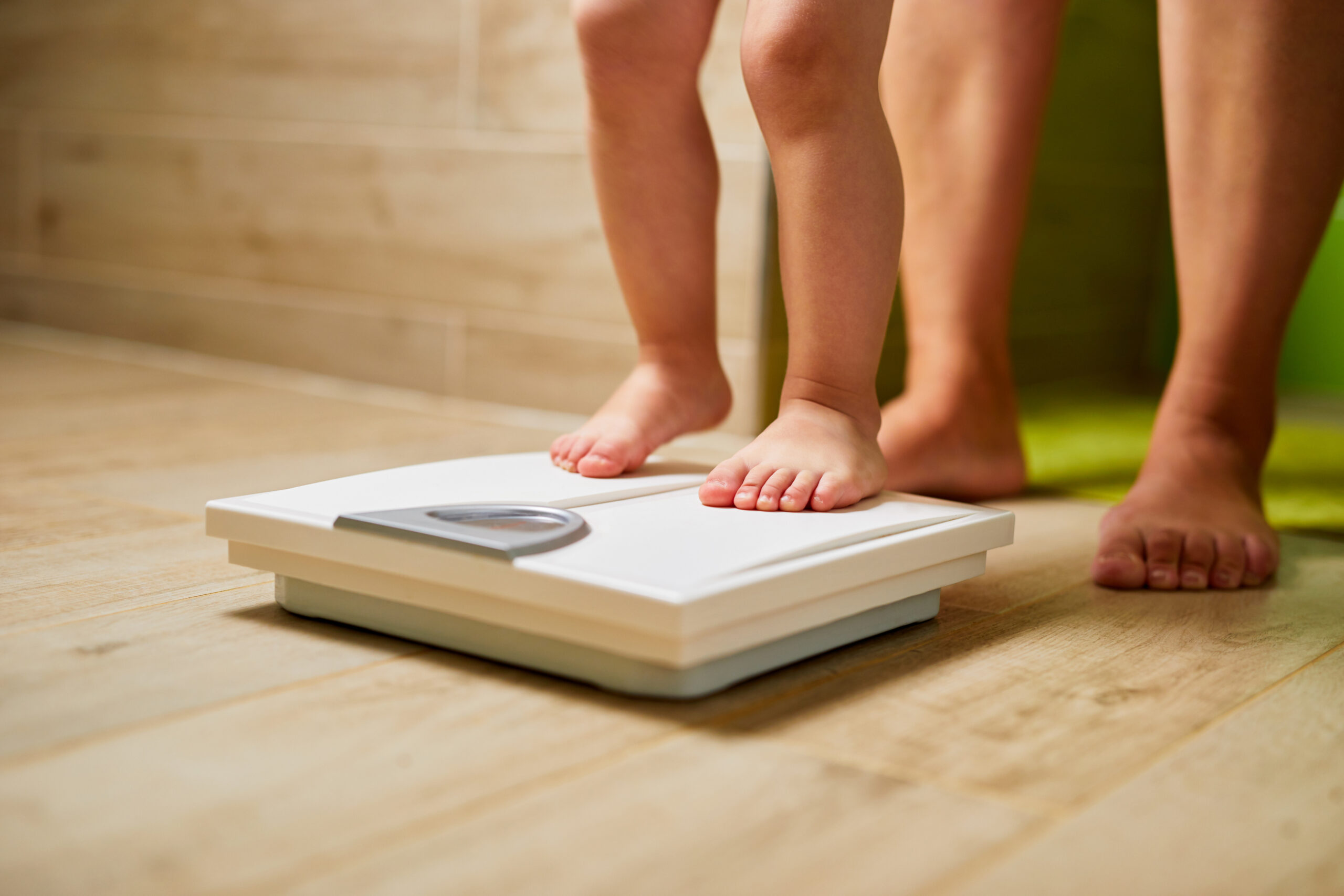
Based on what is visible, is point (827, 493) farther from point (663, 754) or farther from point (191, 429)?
point (191, 429)

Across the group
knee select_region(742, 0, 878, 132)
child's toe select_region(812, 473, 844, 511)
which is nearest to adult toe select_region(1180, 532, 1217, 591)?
child's toe select_region(812, 473, 844, 511)

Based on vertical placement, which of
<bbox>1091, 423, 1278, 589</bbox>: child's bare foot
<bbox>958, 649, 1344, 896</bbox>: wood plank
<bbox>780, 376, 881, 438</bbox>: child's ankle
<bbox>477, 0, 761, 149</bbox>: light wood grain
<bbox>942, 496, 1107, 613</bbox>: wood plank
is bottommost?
<bbox>942, 496, 1107, 613</bbox>: wood plank

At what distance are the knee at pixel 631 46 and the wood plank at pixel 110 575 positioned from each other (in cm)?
44

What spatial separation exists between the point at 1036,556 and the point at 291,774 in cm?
63

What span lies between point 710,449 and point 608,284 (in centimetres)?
25

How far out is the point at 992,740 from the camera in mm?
596

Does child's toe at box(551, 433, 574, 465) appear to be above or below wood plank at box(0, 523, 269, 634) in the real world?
above

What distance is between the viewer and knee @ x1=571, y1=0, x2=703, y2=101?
0.95m

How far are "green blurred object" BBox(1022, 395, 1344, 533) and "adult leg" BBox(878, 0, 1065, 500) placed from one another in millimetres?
126

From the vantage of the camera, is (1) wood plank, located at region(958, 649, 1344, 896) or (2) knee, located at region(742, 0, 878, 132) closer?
(1) wood plank, located at region(958, 649, 1344, 896)

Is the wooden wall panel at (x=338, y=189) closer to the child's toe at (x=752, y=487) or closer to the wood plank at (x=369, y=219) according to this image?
the wood plank at (x=369, y=219)

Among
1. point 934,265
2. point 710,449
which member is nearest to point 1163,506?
point 934,265

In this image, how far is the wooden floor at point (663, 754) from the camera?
463mm

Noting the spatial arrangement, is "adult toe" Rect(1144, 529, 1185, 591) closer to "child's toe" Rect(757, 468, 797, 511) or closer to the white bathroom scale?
the white bathroom scale
